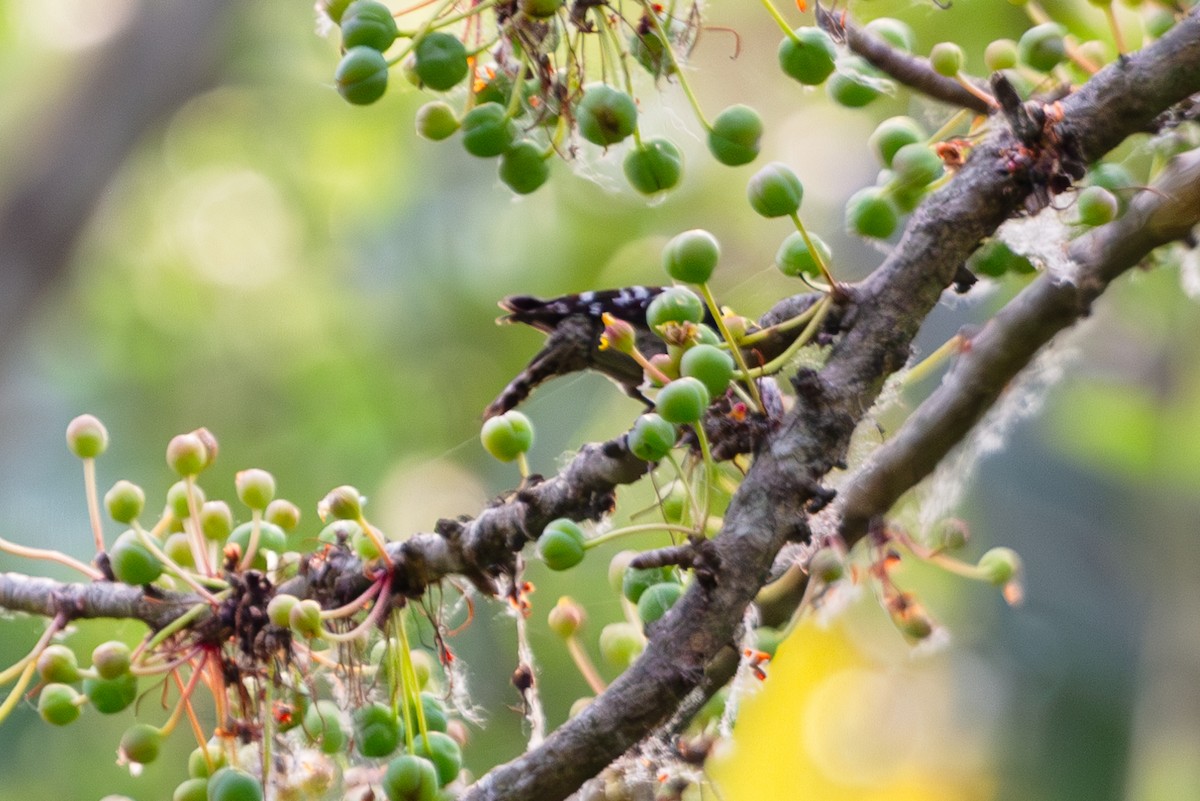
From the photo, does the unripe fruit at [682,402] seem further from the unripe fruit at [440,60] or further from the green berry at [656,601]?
the unripe fruit at [440,60]

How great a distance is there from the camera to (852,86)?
1768 millimetres

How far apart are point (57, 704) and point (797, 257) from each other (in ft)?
3.71

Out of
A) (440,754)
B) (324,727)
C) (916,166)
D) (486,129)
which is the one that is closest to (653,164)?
(486,129)

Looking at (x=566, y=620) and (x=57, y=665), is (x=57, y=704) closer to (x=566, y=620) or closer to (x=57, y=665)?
(x=57, y=665)

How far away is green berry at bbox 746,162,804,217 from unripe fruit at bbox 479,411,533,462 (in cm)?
39

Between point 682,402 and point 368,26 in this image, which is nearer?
point 682,402

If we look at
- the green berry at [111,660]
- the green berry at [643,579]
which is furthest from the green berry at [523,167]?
the green berry at [111,660]

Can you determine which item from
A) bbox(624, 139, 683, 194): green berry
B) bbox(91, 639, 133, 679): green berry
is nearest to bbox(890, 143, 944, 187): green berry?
bbox(624, 139, 683, 194): green berry

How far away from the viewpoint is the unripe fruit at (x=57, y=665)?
1.65 m

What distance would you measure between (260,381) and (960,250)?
7965 mm

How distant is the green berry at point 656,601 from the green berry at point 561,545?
205 millimetres

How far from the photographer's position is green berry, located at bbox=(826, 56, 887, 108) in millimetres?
1771

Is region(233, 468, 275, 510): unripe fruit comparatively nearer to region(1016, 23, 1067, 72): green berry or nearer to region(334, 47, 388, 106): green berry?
region(334, 47, 388, 106): green berry

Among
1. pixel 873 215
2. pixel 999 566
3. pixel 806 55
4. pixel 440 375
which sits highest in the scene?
pixel 806 55
